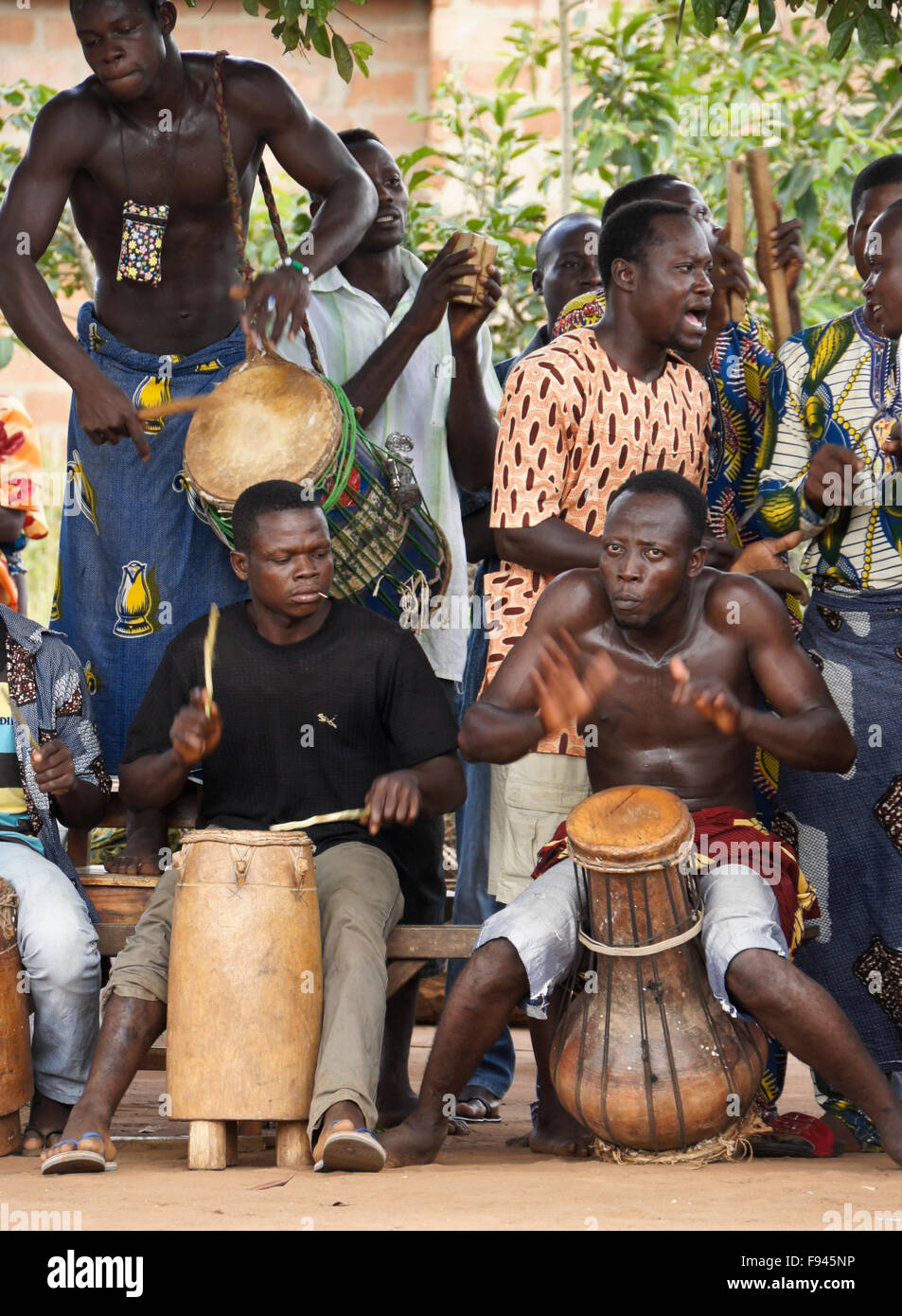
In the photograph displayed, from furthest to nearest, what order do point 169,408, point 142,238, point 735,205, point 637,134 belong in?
point 637,134, point 735,205, point 142,238, point 169,408

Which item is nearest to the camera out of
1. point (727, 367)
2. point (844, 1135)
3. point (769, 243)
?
point (844, 1135)

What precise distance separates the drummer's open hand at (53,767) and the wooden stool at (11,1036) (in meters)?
0.34

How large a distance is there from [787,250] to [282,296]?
1723 mm

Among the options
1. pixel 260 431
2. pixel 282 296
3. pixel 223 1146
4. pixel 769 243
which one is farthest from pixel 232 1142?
pixel 769 243

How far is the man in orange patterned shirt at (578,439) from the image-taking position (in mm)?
4891

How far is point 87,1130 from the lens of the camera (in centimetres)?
429

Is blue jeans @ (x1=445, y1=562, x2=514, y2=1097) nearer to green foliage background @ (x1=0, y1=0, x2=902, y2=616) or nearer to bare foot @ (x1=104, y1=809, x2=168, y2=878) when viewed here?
bare foot @ (x1=104, y1=809, x2=168, y2=878)

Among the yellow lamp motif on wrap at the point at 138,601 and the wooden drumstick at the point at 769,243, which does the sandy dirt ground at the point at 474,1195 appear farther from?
the wooden drumstick at the point at 769,243

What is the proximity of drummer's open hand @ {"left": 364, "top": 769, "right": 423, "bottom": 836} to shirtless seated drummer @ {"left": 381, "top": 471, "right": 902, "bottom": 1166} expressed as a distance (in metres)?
0.19

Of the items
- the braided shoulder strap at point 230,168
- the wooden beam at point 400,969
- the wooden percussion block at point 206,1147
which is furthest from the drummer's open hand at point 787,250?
the wooden percussion block at point 206,1147

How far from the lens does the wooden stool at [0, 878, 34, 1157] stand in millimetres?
4508

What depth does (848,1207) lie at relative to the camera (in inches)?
144

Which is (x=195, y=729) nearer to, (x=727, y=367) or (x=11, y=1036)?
(x=11, y=1036)
